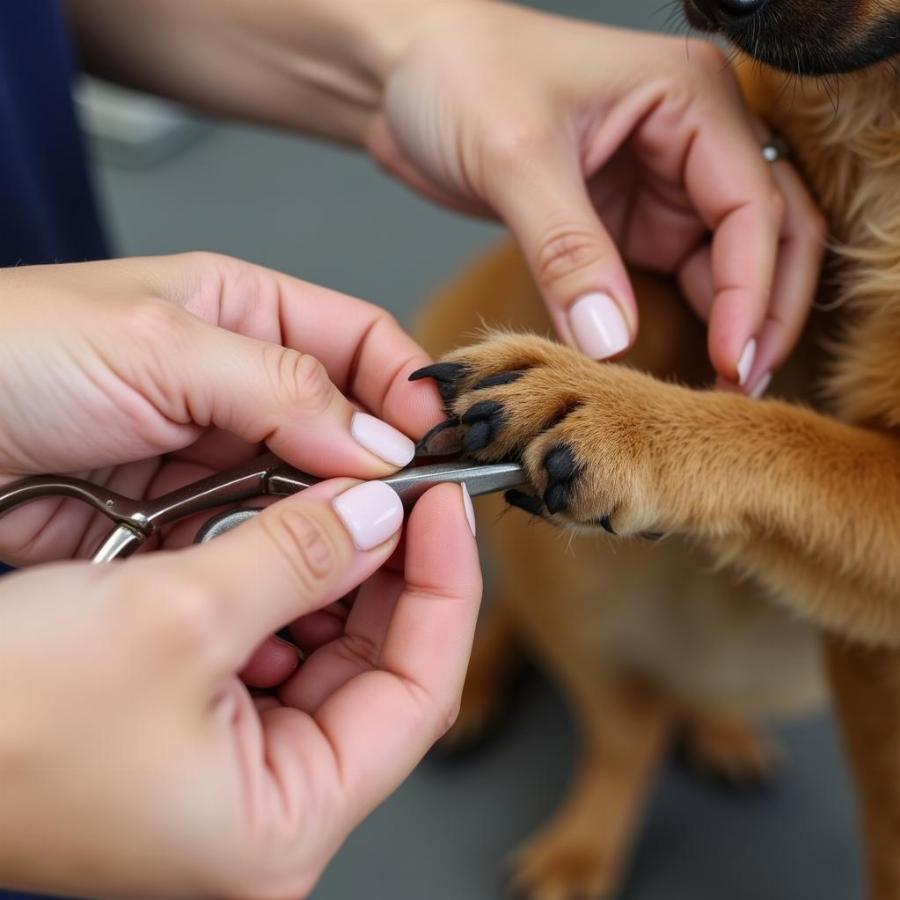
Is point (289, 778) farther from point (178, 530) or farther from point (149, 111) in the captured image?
point (149, 111)

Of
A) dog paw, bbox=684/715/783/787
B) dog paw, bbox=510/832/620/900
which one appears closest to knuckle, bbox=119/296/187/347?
dog paw, bbox=510/832/620/900

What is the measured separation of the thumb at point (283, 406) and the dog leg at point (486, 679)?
809mm

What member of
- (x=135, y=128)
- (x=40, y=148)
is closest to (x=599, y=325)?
(x=40, y=148)

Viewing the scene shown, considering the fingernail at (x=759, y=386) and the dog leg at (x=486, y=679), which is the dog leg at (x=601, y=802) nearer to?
the dog leg at (x=486, y=679)

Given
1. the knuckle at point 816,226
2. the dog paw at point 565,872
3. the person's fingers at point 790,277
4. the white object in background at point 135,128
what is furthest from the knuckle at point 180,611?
the white object in background at point 135,128

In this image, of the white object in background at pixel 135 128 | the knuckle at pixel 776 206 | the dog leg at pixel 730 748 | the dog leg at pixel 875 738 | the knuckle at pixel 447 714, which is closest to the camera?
the knuckle at pixel 447 714

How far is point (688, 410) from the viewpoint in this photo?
72cm

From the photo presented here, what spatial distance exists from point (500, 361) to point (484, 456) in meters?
0.09

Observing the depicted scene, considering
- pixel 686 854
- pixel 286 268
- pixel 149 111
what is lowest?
pixel 686 854

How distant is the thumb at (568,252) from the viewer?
2.36 ft

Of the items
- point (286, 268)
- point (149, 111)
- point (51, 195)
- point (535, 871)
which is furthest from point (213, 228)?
point (535, 871)

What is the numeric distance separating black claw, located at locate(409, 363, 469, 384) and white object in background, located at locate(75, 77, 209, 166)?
1.60 meters

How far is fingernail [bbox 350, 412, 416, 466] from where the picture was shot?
59 centimetres

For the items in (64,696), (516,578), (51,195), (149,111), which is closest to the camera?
(64,696)
